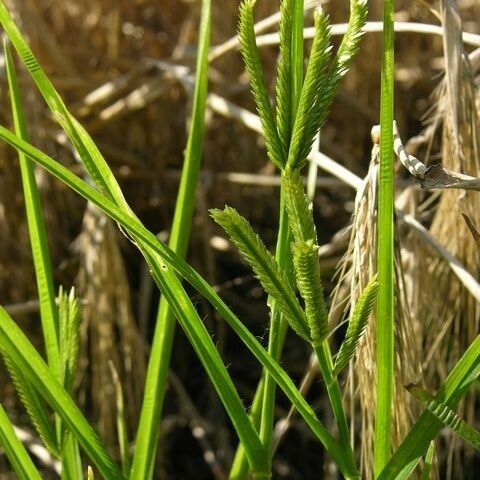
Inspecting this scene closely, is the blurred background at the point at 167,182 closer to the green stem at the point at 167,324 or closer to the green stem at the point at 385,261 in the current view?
the green stem at the point at 167,324

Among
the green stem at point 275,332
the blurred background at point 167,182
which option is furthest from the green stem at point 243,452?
the blurred background at point 167,182

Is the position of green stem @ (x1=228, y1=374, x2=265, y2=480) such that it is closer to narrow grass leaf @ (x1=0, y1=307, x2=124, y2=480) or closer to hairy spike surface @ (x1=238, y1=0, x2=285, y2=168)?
narrow grass leaf @ (x1=0, y1=307, x2=124, y2=480)

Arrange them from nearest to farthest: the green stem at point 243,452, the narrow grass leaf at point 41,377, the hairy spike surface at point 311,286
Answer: the hairy spike surface at point 311,286 < the narrow grass leaf at point 41,377 < the green stem at point 243,452

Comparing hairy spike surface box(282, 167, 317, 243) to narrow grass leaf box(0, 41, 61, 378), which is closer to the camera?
hairy spike surface box(282, 167, 317, 243)

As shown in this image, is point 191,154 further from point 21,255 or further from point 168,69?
point 21,255

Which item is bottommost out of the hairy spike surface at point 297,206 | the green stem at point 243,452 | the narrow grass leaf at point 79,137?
the green stem at point 243,452

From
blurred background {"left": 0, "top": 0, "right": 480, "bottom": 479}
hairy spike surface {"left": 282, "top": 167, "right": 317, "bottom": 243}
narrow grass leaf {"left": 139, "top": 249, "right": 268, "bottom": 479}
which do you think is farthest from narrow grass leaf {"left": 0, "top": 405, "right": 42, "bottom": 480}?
blurred background {"left": 0, "top": 0, "right": 480, "bottom": 479}
